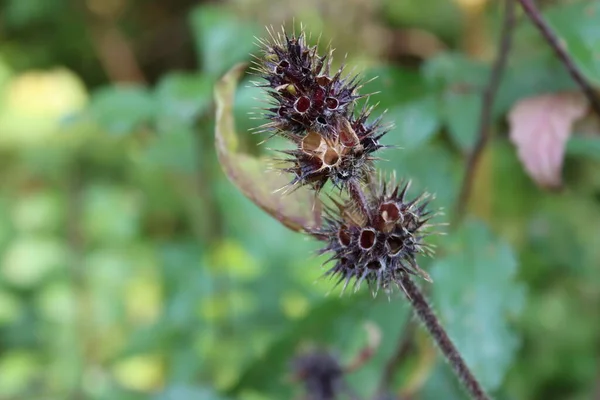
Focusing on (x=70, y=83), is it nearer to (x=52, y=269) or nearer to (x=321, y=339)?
(x=52, y=269)

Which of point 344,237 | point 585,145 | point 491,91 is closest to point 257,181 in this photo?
point 344,237

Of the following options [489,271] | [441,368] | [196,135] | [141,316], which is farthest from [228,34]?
[141,316]

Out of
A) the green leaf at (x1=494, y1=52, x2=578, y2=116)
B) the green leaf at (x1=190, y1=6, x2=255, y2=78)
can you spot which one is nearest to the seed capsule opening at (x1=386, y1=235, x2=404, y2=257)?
the green leaf at (x1=494, y1=52, x2=578, y2=116)

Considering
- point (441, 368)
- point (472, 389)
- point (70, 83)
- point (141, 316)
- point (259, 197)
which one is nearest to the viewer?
point (472, 389)

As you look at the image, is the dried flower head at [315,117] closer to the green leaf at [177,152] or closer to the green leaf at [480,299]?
the green leaf at [480,299]

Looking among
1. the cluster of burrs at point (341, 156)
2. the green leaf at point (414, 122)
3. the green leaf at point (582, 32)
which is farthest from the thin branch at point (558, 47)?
the cluster of burrs at point (341, 156)

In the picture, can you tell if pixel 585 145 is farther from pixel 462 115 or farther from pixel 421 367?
pixel 421 367

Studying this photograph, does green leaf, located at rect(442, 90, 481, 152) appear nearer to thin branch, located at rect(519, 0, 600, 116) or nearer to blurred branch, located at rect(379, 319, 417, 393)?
thin branch, located at rect(519, 0, 600, 116)

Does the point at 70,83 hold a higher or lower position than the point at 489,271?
Result: higher
